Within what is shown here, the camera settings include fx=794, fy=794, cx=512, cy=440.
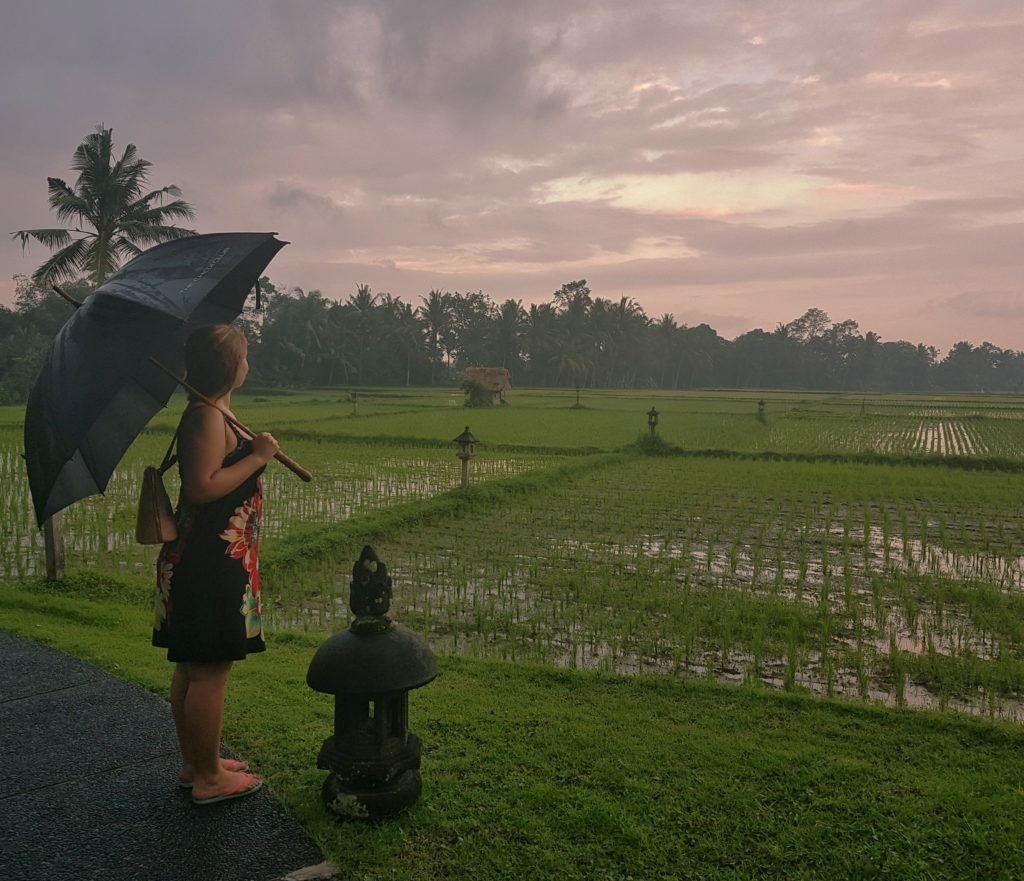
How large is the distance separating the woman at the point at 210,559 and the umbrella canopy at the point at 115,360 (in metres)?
0.17

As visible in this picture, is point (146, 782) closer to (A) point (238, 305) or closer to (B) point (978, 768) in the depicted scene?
(A) point (238, 305)

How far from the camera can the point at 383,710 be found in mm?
2533

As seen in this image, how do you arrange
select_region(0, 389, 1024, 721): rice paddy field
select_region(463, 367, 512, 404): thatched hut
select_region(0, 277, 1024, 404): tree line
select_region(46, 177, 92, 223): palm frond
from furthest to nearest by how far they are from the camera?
select_region(0, 277, 1024, 404): tree line < select_region(463, 367, 512, 404): thatched hut < select_region(46, 177, 92, 223): palm frond < select_region(0, 389, 1024, 721): rice paddy field

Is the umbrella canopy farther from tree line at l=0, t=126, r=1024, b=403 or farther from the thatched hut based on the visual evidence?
the thatched hut

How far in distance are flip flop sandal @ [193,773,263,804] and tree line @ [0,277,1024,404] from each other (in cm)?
2712

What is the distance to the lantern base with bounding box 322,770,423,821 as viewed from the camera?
97.0 inches

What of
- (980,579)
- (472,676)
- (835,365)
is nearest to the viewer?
(472,676)

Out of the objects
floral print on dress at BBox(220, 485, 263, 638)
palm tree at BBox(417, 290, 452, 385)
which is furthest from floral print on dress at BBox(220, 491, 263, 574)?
palm tree at BBox(417, 290, 452, 385)

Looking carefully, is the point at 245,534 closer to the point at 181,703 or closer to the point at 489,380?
the point at 181,703

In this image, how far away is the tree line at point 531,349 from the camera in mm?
42531

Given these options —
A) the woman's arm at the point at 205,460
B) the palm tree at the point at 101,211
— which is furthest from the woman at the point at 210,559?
the palm tree at the point at 101,211

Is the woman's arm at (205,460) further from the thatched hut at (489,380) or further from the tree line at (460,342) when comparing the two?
the thatched hut at (489,380)

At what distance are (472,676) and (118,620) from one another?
2225 millimetres

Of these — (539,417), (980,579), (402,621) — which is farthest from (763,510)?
(539,417)
